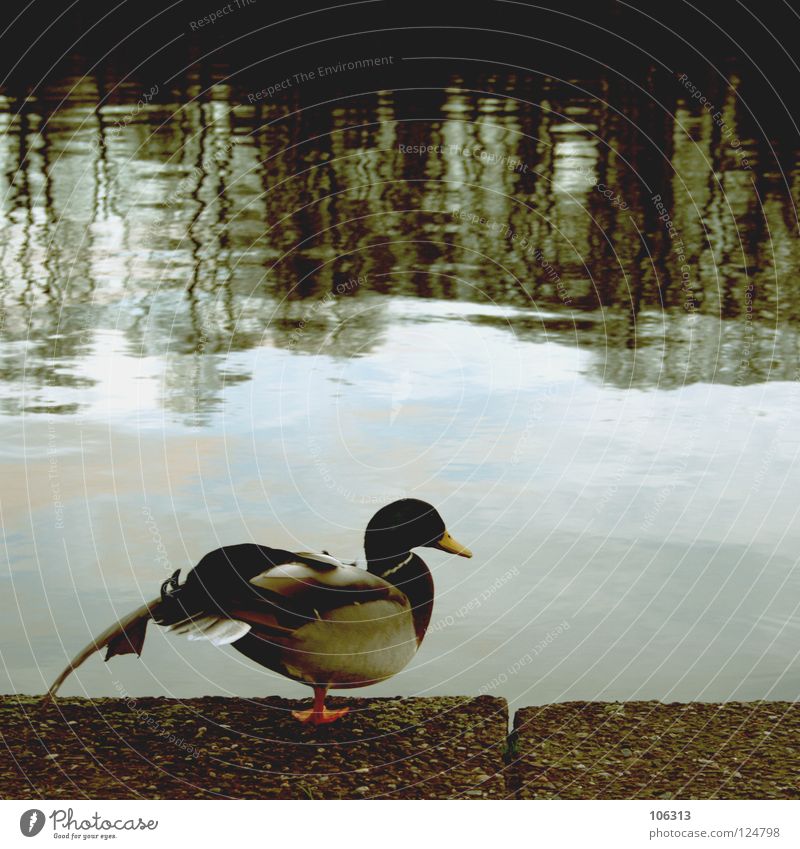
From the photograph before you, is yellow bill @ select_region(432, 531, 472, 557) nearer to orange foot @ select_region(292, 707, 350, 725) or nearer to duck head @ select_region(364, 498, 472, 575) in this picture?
duck head @ select_region(364, 498, 472, 575)

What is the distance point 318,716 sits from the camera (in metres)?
4.79

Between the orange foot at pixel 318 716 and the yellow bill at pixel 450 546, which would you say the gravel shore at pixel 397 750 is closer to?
the orange foot at pixel 318 716

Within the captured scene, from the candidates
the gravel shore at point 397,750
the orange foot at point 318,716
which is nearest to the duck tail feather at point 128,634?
the gravel shore at point 397,750

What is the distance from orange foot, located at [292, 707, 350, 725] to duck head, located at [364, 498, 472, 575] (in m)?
0.65

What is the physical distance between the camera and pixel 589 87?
7.98m

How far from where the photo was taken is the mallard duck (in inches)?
176

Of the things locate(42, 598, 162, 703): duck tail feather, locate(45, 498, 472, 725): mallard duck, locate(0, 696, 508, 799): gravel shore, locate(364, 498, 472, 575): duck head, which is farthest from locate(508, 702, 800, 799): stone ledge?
locate(42, 598, 162, 703): duck tail feather

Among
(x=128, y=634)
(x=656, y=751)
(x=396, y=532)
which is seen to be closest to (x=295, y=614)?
(x=396, y=532)

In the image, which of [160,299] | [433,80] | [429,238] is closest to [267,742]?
[160,299]

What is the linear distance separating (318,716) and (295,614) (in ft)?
1.95

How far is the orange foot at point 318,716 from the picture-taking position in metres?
4.79
